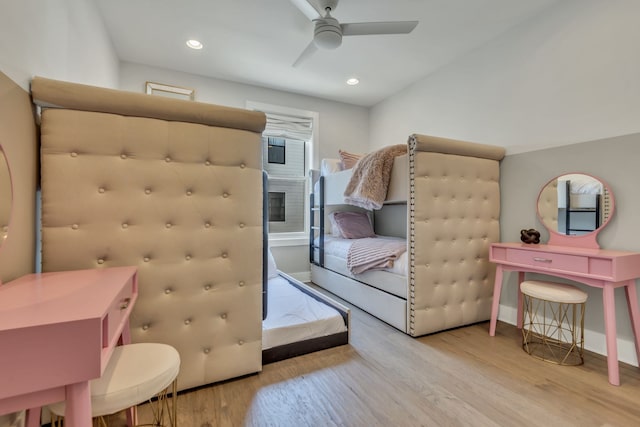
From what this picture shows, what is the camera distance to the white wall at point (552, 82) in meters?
1.93

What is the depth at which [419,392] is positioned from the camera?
1593 mm

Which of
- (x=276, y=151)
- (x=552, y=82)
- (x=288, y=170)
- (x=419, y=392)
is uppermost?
(x=552, y=82)

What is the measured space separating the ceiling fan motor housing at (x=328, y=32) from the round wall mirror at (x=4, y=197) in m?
1.91

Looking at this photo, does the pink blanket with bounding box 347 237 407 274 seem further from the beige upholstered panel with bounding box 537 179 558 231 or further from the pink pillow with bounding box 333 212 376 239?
the beige upholstered panel with bounding box 537 179 558 231

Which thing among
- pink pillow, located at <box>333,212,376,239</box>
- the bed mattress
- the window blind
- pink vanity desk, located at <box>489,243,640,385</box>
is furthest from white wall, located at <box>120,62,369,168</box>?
pink vanity desk, located at <box>489,243,640,385</box>

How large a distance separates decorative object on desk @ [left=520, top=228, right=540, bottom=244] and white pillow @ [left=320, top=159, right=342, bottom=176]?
205 cm

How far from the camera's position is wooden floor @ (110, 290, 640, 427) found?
1.39 meters

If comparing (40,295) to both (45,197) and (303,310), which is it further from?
(303,310)

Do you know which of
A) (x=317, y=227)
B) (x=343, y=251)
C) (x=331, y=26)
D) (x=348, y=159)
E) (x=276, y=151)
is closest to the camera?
(x=331, y=26)

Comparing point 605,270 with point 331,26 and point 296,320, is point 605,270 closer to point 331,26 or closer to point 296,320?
point 296,320

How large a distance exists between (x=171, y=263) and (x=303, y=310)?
41.3 inches

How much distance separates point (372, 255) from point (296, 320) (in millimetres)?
988

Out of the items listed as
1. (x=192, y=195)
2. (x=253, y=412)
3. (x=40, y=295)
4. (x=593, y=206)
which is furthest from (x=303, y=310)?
(x=593, y=206)

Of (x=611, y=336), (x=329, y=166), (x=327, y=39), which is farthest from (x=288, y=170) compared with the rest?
(x=611, y=336)
